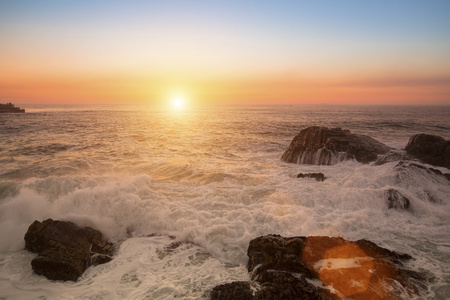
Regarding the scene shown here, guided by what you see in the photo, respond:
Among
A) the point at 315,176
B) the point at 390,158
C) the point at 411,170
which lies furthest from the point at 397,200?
the point at 390,158

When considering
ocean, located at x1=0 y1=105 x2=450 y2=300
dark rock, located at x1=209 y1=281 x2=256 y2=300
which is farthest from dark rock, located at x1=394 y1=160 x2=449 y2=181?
dark rock, located at x1=209 y1=281 x2=256 y2=300

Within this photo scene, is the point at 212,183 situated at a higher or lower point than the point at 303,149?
lower

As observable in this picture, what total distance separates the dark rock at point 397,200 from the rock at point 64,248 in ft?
35.1

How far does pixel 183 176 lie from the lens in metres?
15.3

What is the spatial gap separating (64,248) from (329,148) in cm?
1626

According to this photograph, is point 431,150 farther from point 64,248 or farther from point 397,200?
point 64,248

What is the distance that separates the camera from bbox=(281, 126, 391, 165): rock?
688 inches

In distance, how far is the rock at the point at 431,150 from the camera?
15789mm

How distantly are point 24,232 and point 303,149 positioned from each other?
16.4 metres

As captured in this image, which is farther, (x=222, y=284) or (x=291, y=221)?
→ (x=291, y=221)

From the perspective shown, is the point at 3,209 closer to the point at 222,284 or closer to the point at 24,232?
the point at 24,232

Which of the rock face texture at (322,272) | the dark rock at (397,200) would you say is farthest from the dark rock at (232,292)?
the dark rock at (397,200)

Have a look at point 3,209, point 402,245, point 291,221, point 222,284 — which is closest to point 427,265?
point 402,245

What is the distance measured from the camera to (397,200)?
10602 millimetres
